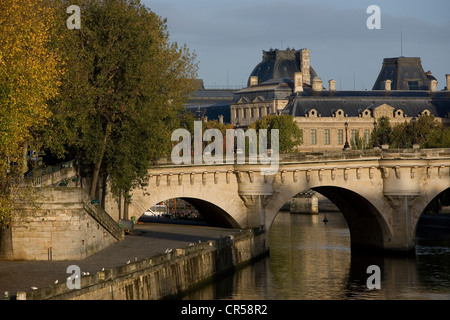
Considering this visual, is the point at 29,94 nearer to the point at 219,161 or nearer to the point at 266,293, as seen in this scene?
the point at 266,293

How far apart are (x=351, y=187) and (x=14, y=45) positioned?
1485 inches

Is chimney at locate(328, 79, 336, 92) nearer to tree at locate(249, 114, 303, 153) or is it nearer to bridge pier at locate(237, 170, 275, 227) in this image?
tree at locate(249, 114, 303, 153)

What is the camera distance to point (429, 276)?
221ft

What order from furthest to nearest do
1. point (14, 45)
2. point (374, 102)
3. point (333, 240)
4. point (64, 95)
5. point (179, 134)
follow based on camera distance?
1. point (374, 102)
2. point (333, 240)
3. point (179, 134)
4. point (64, 95)
5. point (14, 45)

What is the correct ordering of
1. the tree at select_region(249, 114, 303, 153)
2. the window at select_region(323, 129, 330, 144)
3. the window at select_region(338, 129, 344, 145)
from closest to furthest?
the tree at select_region(249, 114, 303, 153), the window at select_region(338, 129, 344, 145), the window at select_region(323, 129, 330, 144)

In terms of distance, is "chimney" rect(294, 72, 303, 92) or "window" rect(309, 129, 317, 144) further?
"chimney" rect(294, 72, 303, 92)

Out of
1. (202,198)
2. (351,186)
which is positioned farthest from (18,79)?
(351,186)

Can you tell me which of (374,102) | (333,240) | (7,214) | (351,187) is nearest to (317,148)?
(374,102)

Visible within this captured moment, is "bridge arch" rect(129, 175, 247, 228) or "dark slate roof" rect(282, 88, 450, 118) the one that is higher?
"dark slate roof" rect(282, 88, 450, 118)

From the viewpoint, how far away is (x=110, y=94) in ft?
206

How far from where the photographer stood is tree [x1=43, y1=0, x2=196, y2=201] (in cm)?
5931

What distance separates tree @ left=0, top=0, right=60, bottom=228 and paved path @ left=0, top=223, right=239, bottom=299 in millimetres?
2607

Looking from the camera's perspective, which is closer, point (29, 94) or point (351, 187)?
point (29, 94)

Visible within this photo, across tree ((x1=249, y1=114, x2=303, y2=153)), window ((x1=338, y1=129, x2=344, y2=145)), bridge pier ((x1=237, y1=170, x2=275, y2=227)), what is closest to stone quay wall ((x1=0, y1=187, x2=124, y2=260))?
bridge pier ((x1=237, y1=170, x2=275, y2=227))
